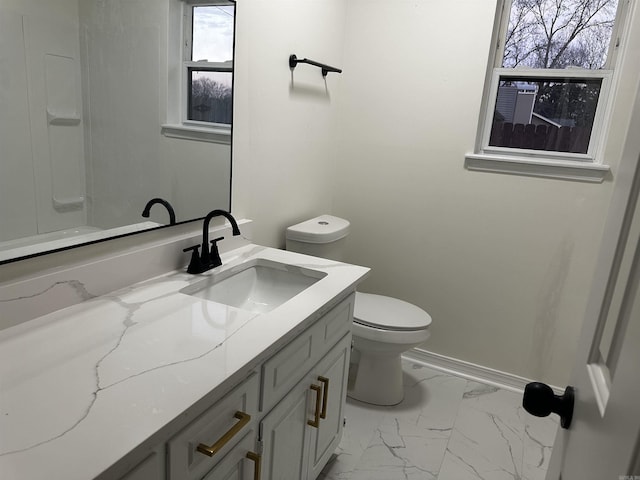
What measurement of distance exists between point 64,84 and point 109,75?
5.5 inches

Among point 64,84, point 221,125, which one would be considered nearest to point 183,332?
point 64,84

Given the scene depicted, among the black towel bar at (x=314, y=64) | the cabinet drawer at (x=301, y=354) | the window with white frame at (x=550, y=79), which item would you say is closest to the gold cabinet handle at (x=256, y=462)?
the cabinet drawer at (x=301, y=354)

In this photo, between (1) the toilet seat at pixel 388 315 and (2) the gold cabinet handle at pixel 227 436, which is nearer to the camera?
(2) the gold cabinet handle at pixel 227 436

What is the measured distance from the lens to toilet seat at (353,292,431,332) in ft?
6.99

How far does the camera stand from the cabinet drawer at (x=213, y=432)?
88cm

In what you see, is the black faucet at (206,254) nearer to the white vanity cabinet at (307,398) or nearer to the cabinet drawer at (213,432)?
the white vanity cabinet at (307,398)

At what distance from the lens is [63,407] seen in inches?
31.8

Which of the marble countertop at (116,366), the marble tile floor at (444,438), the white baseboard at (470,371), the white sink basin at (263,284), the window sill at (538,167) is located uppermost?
the window sill at (538,167)

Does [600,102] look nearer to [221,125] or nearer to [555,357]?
[555,357]

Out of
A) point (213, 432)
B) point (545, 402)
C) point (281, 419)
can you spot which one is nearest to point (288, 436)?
point (281, 419)

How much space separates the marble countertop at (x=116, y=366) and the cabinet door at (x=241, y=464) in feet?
0.70

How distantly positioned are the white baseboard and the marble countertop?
1490 millimetres

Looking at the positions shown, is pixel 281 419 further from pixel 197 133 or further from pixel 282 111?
pixel 282 111

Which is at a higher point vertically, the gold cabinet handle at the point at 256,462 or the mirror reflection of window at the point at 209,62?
the mirror reflection of window at the point at 209,62
